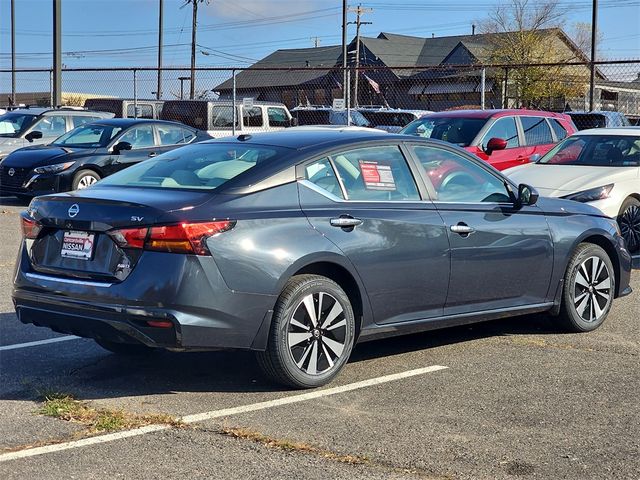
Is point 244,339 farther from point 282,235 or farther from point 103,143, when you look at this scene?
point 103,143

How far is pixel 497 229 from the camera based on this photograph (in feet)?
21.4

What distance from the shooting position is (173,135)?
16.8 metres

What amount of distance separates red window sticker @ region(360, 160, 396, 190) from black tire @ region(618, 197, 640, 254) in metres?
5.38

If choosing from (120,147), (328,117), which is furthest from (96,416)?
(328,117)

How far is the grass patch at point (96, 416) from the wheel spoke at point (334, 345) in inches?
43.1

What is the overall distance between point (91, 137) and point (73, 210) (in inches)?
441

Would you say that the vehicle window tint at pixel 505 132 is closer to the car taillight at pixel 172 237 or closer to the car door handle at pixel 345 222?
the car door handle at pixel 345 222

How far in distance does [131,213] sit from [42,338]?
2.08 meters

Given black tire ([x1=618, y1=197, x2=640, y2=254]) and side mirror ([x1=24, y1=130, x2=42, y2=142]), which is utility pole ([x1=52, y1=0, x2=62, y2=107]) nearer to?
side mirror ([x1=24, y1=130, x2=42, y2=142])

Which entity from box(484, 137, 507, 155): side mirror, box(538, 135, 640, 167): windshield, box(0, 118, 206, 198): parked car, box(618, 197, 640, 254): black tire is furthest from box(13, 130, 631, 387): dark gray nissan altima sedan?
box(0, 118, 206, 198): parked car

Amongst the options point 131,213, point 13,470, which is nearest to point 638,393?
point 131,213

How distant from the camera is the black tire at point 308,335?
211 inches

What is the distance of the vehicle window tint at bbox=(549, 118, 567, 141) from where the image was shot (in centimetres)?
1516

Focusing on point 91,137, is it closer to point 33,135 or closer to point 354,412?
point 33,135
